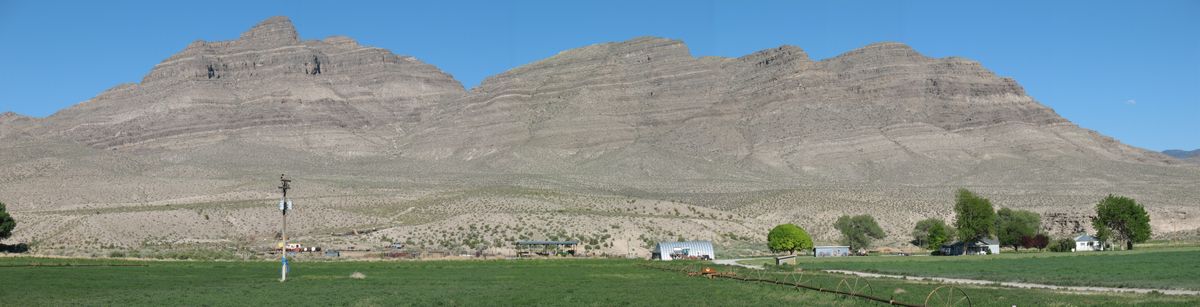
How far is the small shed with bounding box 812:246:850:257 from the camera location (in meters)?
100

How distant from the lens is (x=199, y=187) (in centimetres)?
14338

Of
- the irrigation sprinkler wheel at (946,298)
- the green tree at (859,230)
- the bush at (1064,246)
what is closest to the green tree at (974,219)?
the bush at (1064,246)

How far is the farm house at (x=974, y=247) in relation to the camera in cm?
10427

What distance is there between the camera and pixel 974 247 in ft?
346

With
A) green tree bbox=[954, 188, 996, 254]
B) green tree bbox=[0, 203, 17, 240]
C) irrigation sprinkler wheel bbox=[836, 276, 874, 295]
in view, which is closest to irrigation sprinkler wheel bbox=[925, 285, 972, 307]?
irrigation sprinkler wheel bbox=[836, 276, 874, 295]

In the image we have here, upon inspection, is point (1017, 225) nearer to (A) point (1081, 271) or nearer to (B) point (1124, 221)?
(B) point (1124, 221)

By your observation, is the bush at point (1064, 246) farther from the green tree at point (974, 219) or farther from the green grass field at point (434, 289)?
the green grass field at point (434, 289)

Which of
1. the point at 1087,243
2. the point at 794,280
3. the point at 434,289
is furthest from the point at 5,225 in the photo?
the point at 1087,243

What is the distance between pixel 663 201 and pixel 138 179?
70144 millimetres

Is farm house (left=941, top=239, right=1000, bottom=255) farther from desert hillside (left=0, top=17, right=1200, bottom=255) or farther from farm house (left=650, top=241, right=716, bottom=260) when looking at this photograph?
farm house (left=650, top=241, right=716, bottom=260)

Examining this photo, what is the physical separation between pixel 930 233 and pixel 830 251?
12701 millimetres

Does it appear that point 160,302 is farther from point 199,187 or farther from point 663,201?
point 199,187

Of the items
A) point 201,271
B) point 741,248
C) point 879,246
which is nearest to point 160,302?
point 201,271

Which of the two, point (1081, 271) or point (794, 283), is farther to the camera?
point (1081, 271)
